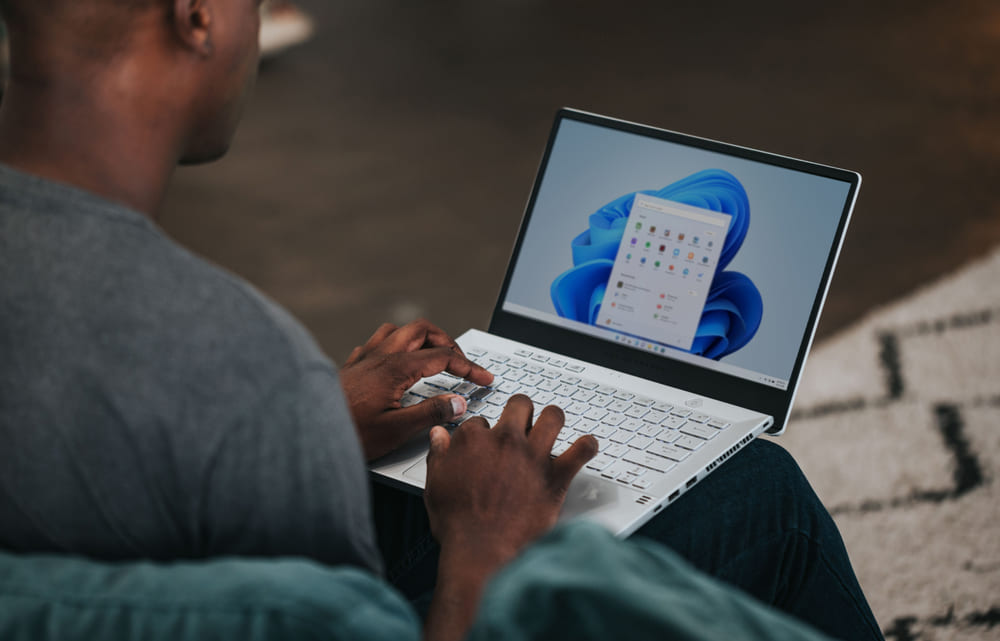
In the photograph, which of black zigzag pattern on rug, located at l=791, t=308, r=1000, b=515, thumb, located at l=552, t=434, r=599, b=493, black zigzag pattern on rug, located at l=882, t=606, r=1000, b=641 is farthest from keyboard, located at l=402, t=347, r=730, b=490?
black zigzag pattern on rug, located at l=791, t=308, r=1000, b=515

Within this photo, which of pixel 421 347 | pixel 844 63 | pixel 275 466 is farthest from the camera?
pixel 844 63

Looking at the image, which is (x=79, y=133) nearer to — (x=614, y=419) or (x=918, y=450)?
(x=614, y=419)

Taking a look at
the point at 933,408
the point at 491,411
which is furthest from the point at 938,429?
the point at 491,411

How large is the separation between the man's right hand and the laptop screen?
33 centimetres

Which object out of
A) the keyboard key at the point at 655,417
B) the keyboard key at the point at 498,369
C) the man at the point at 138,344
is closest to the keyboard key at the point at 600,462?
the keyboard key at the point at 655,417

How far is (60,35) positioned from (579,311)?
2.39 feet

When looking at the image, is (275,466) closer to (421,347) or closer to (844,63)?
(421,347)

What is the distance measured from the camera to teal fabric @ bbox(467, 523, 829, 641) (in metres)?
0.43

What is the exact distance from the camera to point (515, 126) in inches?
138

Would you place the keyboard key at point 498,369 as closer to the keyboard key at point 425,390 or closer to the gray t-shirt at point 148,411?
the keyboard key at point 425,390

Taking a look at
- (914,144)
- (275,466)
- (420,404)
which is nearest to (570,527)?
(275,466)

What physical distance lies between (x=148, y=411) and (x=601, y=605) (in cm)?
28

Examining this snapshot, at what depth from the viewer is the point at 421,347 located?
114cm

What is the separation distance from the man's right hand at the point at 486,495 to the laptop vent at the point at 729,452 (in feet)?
0.66
